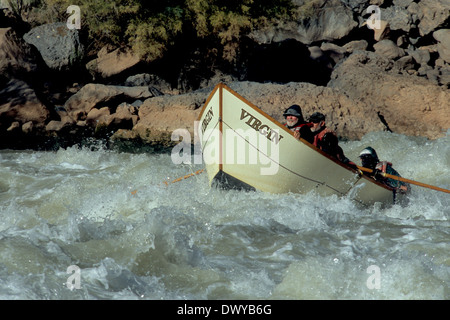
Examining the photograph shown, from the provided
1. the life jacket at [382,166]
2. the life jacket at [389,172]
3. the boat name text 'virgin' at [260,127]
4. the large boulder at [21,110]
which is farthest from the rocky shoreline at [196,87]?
the boat name text 'virgin' at [260,127]

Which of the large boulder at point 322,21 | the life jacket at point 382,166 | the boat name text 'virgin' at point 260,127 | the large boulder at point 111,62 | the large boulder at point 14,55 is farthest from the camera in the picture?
the large boulder at point 322,21

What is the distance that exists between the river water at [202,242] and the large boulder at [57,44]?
20.8ft

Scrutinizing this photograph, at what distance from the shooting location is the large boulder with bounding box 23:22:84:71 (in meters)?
15.9

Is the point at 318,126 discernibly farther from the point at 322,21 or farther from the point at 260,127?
the point at 322,21

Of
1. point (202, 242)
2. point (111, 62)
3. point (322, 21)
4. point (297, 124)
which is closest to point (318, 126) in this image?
point (297, 124)

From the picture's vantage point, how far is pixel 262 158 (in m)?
8.06

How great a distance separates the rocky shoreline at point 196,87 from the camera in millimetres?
13234

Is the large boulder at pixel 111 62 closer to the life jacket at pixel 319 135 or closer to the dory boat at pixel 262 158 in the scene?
the dory boat at pixel 262 158

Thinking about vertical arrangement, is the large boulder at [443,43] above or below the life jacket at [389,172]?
above

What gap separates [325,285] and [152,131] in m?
8.12

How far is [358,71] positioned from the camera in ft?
49.6

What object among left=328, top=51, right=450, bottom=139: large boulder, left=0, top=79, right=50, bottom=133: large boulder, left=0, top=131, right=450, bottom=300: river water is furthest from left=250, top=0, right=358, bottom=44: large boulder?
left=0, top=131, right=450, bottom=300: river water

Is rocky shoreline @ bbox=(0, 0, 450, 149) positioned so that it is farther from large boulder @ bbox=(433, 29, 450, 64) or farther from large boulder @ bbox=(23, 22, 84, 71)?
large boulder @ bbox=(433, 29, 450, 64)
